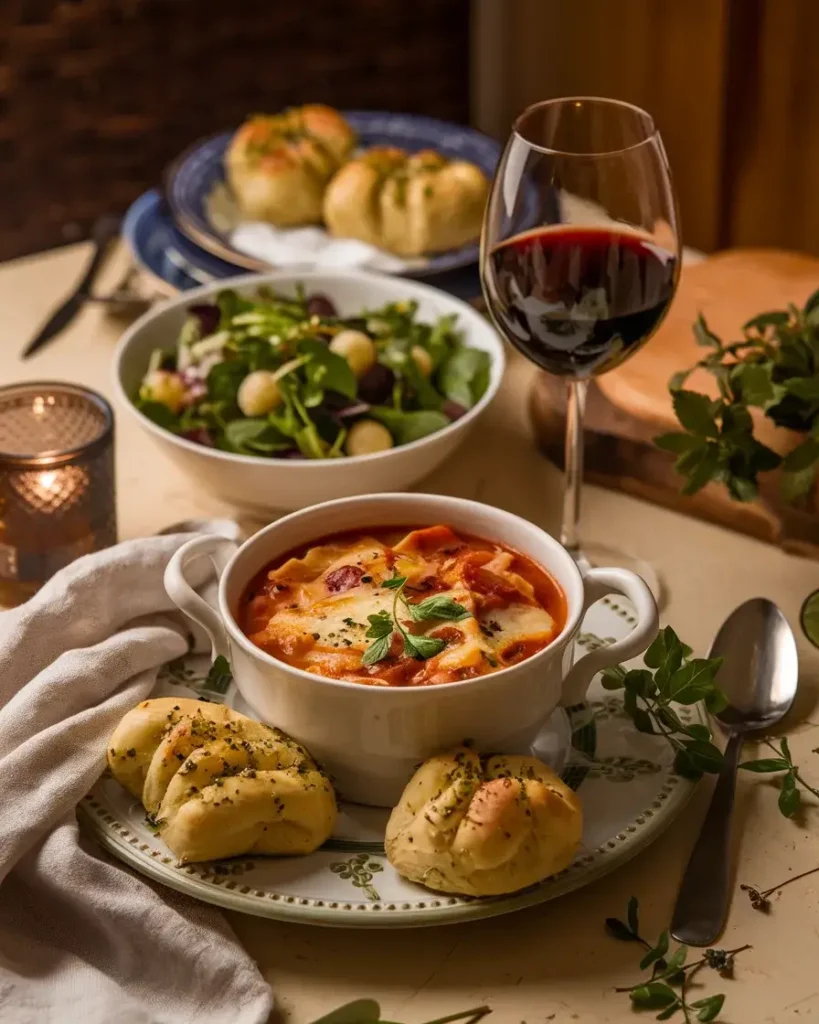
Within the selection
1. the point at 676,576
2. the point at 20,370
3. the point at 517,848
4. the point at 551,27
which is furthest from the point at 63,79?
the point at 517,848

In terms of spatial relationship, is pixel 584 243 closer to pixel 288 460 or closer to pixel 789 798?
pixel 288 460

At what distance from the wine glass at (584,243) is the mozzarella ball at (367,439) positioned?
22 cm

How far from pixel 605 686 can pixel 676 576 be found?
0.31 meters

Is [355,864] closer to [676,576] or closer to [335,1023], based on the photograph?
[335,1023]

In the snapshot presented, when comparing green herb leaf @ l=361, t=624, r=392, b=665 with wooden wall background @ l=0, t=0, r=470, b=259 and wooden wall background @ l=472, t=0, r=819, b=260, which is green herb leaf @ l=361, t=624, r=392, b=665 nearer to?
wooden wall background @ l=472, t=0, r=819, b=260

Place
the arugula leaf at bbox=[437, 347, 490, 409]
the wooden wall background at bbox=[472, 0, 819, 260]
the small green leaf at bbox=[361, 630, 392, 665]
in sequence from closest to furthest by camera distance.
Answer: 1. the small green leaf at bbox=[361, 630, 392, 665]
2. the arugula leaf at bbox=[437, 347, 490, 409]
3. the wooden wall background at bbox=[472, 0, 819, 260]

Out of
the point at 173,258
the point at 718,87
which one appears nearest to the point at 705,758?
the point at 173,258

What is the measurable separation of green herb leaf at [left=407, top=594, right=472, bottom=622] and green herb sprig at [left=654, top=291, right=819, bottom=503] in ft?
1.33

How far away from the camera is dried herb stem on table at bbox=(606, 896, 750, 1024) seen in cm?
100

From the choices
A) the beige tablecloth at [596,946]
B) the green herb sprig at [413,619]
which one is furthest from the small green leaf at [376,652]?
the beige tablecloth at [596,946]

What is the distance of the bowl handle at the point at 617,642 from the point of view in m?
1.16

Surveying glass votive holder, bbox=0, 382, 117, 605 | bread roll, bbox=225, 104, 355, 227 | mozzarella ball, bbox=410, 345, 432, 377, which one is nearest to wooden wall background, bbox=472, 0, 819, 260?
bread roll, bbox=225, 104, 355, 227

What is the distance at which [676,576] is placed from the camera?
155cm

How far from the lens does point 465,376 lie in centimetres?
173
